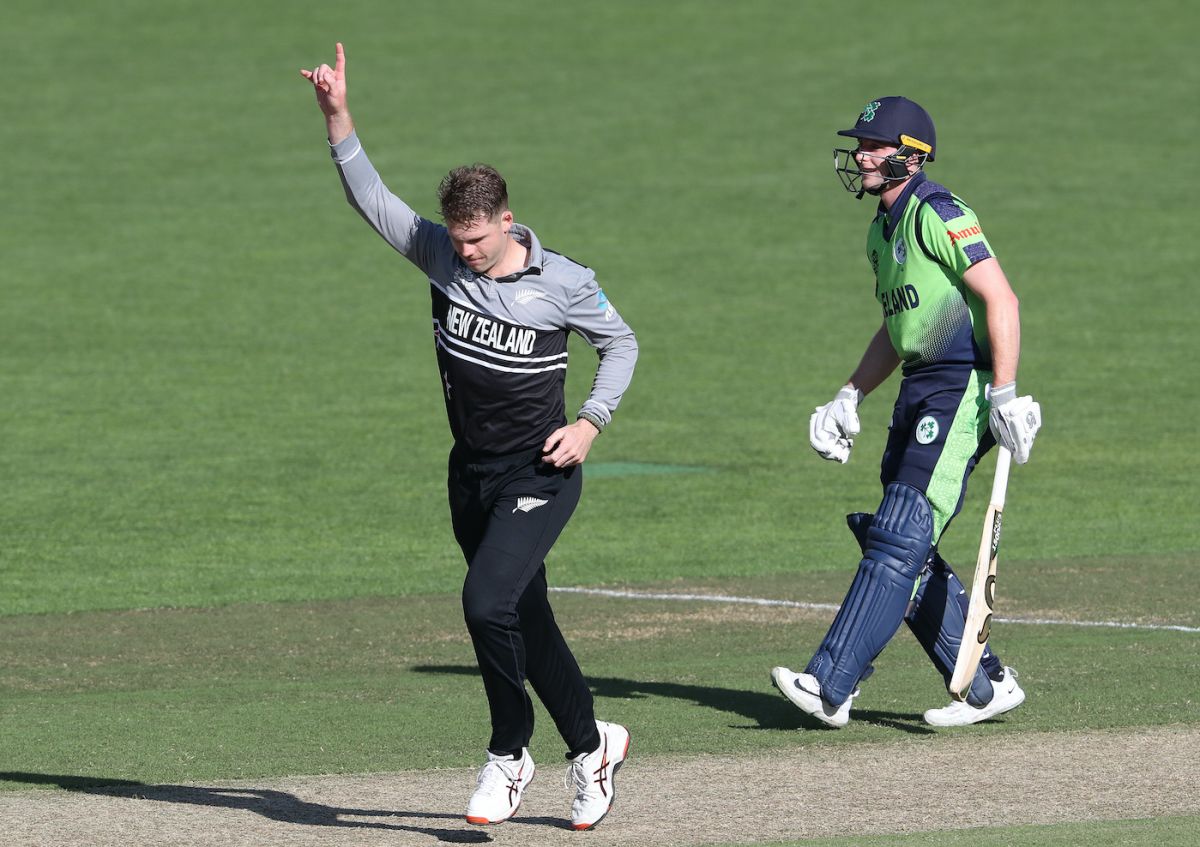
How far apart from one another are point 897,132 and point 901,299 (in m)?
0.70

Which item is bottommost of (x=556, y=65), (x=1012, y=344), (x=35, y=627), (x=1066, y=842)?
(x=35, y=627)

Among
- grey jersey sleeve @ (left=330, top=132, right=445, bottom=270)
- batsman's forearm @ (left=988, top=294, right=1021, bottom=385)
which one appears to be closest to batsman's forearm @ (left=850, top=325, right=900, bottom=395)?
batsman's forearm @ (left=988, top=294, right=1021, bottom=385)

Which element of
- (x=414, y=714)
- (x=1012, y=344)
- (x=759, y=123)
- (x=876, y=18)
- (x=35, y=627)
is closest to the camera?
(x=1012, y=344)

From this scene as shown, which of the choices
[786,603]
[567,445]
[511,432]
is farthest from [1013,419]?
[786,603]

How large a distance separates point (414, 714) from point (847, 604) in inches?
73.8

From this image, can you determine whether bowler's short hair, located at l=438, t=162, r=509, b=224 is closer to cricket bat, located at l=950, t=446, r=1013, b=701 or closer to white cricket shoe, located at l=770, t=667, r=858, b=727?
white cricket shoe, located at l=770, t=667, r=858, b=727

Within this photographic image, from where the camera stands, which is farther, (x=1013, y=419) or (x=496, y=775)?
(x=1013, y=419)

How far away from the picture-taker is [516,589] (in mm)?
6543

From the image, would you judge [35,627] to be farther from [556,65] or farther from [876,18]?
[876,18]

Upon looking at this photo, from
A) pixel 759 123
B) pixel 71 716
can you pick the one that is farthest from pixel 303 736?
pixel 759 123

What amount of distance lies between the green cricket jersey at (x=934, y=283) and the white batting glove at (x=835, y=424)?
54 cm

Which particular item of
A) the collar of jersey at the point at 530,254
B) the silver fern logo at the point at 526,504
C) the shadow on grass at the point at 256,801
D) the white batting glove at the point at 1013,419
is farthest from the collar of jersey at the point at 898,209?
the shadow on grass at the point at 256,801

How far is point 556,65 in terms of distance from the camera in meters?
37.4

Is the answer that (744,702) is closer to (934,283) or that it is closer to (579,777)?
(934,283)
